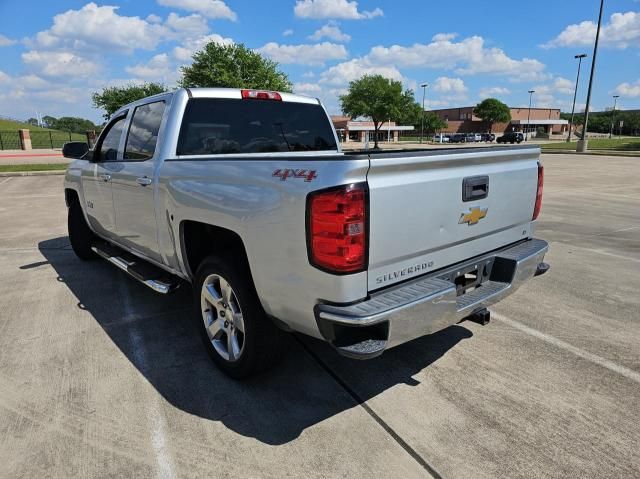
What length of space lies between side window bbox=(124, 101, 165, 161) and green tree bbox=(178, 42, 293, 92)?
2770cm

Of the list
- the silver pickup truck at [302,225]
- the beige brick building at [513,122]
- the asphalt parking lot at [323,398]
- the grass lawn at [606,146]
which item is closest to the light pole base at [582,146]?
the grass lawn at [606,146]

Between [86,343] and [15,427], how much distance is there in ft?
3.65

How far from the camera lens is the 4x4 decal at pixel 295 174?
2332 millimetres

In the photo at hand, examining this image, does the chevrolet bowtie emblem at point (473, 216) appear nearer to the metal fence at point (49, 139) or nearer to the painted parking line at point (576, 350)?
the painted parking line at point (576, 350)

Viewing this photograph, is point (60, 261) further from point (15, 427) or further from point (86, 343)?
point (15, 427)

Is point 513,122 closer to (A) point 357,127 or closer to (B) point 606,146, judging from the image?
(A) point 357,127

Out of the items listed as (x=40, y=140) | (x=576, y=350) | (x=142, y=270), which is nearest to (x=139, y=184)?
(x=142, y=270)

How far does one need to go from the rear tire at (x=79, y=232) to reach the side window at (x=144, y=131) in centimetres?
218

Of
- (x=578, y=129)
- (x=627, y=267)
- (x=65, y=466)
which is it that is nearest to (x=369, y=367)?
(x=65, y=466)

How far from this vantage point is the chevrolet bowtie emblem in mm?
2943

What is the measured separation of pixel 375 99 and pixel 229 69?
110ft

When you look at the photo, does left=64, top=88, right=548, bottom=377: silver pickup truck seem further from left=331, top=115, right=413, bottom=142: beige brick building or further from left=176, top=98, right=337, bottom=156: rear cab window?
left=331, top=115, right=413, bottom=142: beige brick building

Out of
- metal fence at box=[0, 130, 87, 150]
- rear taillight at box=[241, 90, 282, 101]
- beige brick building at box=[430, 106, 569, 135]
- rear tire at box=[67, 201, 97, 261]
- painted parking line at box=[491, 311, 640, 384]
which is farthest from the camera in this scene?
beige brick building at box=[430, 106, 569, 135]

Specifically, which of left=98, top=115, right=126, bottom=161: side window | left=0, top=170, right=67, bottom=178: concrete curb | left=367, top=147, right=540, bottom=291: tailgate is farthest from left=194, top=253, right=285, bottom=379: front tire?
left=0, top=170, right=67, bottom=178: concrete curb
